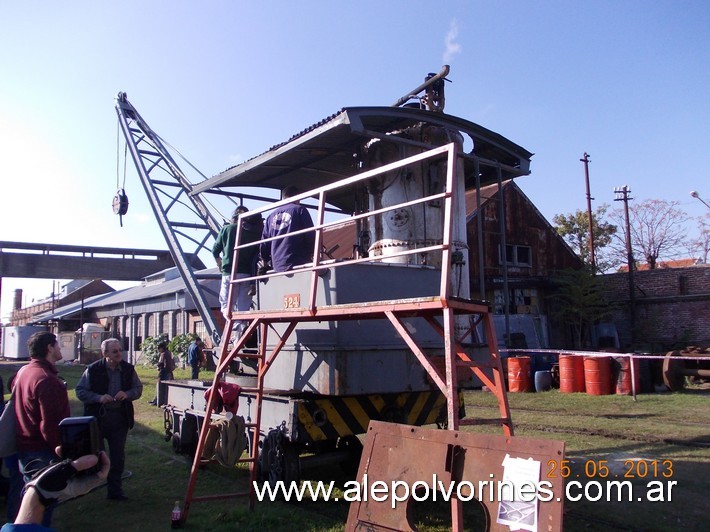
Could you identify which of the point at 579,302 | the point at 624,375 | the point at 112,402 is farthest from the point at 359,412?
the point at 579,302

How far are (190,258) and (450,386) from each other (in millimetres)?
11126

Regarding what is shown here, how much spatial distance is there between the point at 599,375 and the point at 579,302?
1065 centimetres

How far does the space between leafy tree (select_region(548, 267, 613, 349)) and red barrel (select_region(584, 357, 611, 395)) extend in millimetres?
10266

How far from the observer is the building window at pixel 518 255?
2514cm

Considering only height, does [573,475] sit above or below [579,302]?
below

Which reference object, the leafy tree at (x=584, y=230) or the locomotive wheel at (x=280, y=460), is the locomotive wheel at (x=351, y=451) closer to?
the locomotive wheel at (x=280, y=460)

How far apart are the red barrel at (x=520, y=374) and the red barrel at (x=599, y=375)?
1.62 meters

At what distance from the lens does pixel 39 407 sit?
4.54 meters

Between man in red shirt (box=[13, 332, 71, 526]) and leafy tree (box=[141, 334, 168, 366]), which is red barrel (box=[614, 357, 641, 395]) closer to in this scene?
man in red shirt (box=[13, 332, 71, 526])

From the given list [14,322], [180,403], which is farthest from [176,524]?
[14,322]

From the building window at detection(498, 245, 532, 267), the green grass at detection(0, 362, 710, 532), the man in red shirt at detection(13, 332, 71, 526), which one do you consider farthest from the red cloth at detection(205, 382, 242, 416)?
the building window at detection(498, 245, 532, 267)

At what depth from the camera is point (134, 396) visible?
6379 millimetres

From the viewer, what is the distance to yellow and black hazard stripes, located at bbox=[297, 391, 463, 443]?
5730 mm

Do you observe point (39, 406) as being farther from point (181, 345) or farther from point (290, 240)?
point (181, 345)
